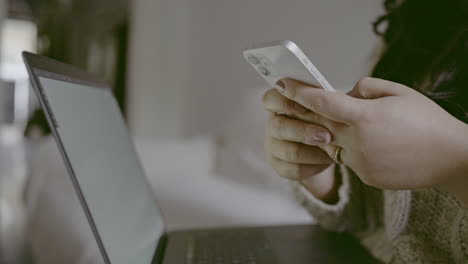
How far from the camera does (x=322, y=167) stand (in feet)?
1.62

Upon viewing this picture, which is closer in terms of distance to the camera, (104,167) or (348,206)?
(104,167)

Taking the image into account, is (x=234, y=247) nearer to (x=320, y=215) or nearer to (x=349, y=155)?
(x=320, y=215)

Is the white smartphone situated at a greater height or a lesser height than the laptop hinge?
greater

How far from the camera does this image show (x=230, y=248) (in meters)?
0.53

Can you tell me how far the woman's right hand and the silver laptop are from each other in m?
0.11

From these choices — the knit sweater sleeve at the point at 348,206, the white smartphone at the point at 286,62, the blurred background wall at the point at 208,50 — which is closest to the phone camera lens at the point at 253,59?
the white smartphone at the point at 286,62

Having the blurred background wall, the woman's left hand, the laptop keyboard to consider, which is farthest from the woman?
the blurred background wall

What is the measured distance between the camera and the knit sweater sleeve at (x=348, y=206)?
616 millimetres

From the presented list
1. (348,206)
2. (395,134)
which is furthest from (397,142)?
(348,206)

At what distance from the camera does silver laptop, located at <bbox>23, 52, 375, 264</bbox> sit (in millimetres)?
331

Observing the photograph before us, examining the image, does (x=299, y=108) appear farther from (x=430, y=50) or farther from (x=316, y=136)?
(x=430, y=50)

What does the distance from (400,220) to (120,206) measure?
13.0 inches

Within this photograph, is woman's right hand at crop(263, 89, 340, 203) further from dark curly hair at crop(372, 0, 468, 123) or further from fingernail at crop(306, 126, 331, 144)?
dark curly hair at crop(372, 0, 468, 123)

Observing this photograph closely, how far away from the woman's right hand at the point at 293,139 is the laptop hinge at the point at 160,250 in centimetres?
18
